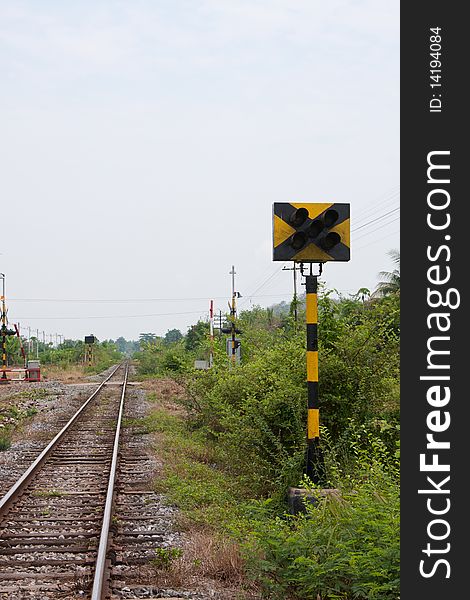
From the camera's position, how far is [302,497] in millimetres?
7539

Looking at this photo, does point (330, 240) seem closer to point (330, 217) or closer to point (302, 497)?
point (330, 217)

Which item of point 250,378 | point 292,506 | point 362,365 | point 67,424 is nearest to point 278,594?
point 292,506

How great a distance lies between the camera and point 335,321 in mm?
9547

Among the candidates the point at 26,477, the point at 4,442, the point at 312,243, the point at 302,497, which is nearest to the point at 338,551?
the point at 302,497

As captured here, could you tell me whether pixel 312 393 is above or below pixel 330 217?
below

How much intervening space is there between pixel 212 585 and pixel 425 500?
2864 millimetres

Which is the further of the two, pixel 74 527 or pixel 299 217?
pixel 74 527

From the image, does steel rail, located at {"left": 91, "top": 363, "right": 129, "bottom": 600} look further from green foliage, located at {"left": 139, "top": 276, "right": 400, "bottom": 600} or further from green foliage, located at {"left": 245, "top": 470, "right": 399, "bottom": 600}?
green foliage, located at {"left": 245, "top": 470, "right": 399, "bottom": 600}

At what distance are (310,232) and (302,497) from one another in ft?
8.27

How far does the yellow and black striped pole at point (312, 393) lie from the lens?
8000 mm

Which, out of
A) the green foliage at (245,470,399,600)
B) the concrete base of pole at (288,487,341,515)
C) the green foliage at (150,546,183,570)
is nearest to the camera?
the green foliage at (245,470,399,600)

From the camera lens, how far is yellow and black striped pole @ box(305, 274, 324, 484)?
26.2 feet

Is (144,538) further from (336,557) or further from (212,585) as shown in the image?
Result: (336,557)

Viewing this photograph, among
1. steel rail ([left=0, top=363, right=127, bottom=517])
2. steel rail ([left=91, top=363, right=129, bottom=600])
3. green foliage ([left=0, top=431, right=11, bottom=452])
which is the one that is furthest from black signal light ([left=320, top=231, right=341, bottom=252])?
green foliage ([left=0, top=431, right=11, bottom=452])
